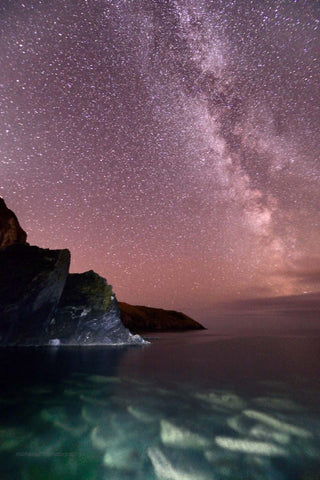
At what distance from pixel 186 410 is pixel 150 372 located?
8.26 meters

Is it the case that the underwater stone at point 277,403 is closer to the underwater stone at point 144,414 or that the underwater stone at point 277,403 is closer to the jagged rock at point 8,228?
the underwater stone at point 144,414

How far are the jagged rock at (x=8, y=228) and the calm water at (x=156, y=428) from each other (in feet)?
91.2

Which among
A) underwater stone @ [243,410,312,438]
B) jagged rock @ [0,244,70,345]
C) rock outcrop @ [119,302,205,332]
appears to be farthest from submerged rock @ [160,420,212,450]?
rock outcrop @ [119,302,205,332]

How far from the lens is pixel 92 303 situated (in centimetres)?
3538

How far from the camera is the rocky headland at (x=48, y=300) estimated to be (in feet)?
95.4

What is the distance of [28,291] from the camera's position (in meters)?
29.4

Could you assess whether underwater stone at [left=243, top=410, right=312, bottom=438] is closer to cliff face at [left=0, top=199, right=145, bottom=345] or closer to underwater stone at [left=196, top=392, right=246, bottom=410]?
underwater stone at [left=196, top=392, right=246, bottom=410]

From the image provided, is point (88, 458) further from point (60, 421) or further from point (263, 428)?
point (263, 428)

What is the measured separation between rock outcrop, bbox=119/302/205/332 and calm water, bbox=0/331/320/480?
7990 cm

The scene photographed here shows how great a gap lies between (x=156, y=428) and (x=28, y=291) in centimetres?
2613

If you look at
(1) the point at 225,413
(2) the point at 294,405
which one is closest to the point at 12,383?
(1) the point at 225,413

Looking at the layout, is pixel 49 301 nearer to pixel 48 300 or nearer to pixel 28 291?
pixel 48 300

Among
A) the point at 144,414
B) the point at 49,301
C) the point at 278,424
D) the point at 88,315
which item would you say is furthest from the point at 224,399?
the point at 88,315

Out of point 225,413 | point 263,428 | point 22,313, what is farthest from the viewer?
point 22,313
